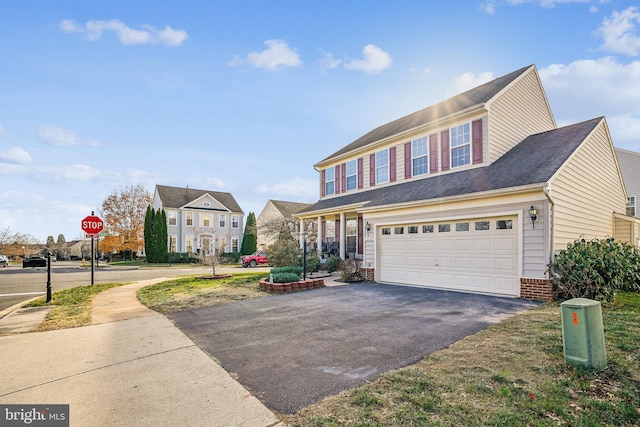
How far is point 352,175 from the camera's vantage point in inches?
704

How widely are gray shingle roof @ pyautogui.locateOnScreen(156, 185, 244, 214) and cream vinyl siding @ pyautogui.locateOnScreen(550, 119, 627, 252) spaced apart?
3563cm

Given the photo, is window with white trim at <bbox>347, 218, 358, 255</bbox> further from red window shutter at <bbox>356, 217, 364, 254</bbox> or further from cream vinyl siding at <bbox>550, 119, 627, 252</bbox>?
cream vinyl siding at <bbox>550, 119, 627, 252</bbox>

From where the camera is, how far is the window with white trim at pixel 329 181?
19.1 meters

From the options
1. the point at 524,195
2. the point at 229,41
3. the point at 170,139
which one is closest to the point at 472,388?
the point at 524,195

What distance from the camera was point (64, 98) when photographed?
10875mm

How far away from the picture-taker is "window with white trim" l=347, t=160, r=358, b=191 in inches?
695

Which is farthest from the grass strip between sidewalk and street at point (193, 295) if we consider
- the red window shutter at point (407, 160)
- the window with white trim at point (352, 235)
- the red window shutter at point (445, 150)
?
the red window shutter at point (445, 150)

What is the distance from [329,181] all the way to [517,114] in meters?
10.2

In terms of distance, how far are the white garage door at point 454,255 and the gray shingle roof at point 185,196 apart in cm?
3052

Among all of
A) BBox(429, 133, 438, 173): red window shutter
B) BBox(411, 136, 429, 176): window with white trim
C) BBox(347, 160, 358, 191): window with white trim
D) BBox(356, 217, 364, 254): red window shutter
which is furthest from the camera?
BBox(347, 160, 358, 191): window with white trim

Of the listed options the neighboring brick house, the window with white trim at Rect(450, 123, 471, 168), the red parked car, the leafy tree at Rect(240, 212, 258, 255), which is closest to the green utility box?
the window with white trim at Rect(450, 123, 471, 168)

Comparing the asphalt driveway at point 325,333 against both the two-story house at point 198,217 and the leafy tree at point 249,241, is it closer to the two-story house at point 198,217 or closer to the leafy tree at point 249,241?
the two-story house at point 198,217

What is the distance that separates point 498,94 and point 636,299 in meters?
7.88

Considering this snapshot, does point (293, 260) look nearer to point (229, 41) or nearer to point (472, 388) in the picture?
Answer: point (229, 41)
